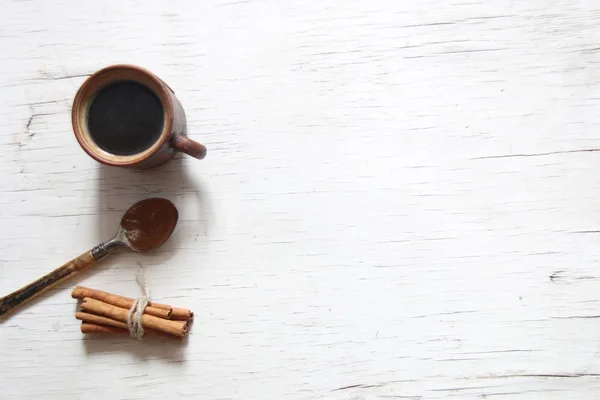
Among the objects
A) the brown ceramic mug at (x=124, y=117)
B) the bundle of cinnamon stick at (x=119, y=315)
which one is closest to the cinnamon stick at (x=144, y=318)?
the bundle of cinnamon stick at (x=119, y=315)

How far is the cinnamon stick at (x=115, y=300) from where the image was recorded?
0.92 m

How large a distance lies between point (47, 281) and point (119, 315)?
0.16 m

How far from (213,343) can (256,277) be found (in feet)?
0.48

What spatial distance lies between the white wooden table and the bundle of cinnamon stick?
1.1 inches

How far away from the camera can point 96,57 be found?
3.25 ft

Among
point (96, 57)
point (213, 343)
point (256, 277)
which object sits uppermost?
point (96, 57)

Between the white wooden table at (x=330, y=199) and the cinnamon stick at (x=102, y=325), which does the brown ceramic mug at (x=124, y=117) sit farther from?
the cinnamon stick at (x=102, y=325)

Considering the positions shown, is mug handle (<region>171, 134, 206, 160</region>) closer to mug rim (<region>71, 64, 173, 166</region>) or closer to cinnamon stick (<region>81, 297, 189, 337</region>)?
mug rim (<region>71, 64, 173, 166</region>)

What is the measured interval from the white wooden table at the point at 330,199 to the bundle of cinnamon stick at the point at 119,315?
0.03 meters

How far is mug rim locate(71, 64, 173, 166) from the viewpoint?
844mm

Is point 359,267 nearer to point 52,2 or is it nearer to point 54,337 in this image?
point 54,337

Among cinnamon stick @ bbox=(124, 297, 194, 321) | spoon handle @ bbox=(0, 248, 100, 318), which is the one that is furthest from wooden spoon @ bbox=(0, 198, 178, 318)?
cinnamon stick @ bbox=(124, 297, 194, 321)

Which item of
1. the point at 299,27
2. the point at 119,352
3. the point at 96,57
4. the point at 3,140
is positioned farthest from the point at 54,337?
the point at 299,27

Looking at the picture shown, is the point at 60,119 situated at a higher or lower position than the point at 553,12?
lower
